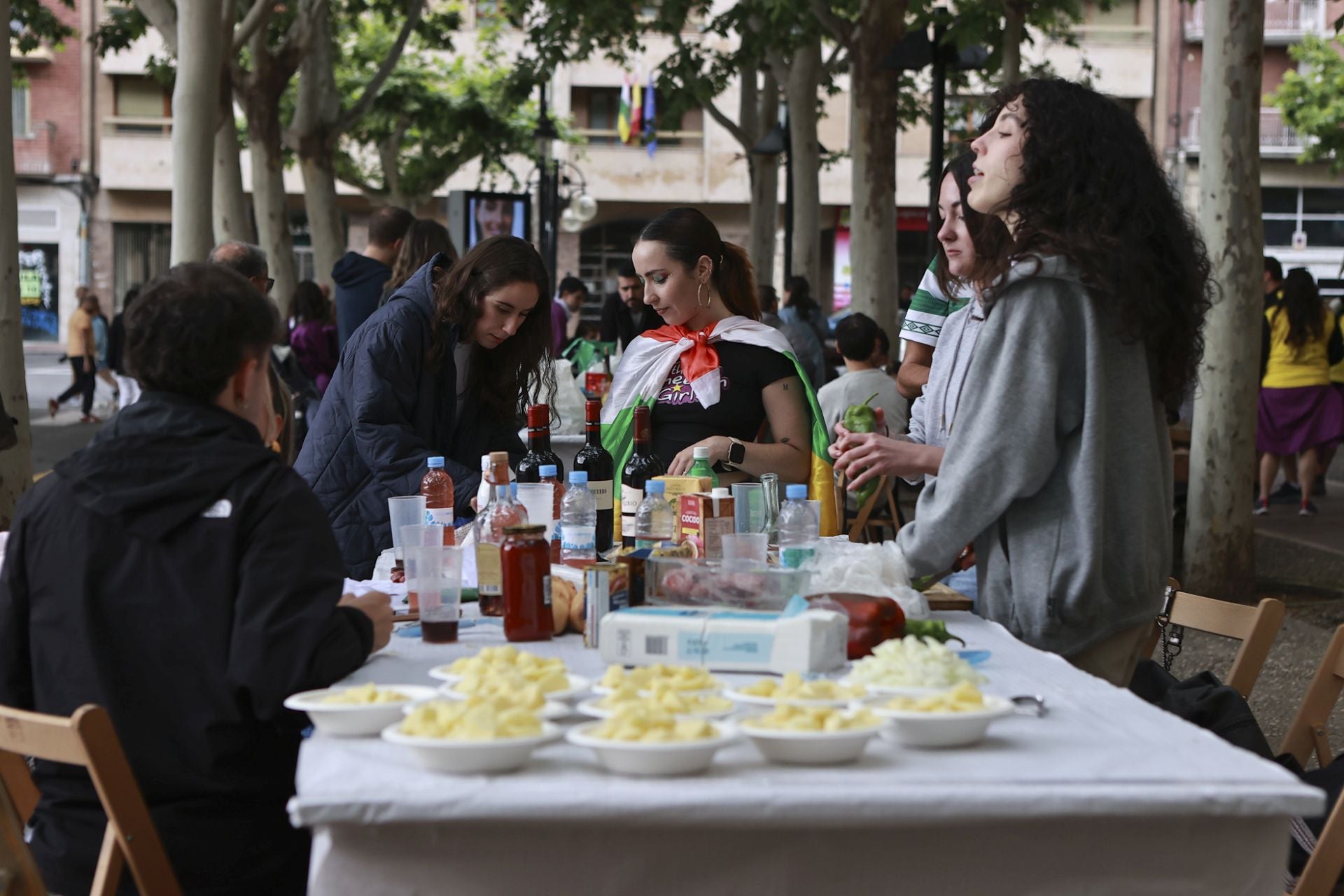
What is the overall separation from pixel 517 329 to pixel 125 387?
17375 millimetres

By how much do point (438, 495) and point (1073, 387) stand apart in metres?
1.82

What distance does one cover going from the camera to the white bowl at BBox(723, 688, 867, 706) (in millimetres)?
2344

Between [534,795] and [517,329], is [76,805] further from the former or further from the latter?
[517,329]

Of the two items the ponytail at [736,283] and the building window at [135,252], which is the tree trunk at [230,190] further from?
the building window at [135,252]

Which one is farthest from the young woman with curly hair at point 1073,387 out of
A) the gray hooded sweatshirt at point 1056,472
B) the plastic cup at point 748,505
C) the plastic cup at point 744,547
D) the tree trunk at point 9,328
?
the tree trunk at point 9,328

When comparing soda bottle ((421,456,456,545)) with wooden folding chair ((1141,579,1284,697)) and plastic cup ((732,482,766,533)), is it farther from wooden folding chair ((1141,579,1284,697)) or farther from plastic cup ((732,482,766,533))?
wooden folding chair ((1141,579,1284,697))

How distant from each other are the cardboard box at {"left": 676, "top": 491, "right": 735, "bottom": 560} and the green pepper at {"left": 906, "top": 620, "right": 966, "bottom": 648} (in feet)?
2.54

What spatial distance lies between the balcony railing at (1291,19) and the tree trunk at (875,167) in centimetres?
3129

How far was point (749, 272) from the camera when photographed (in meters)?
5.19

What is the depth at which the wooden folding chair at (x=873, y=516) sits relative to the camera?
8.02 m

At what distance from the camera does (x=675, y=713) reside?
2.29m

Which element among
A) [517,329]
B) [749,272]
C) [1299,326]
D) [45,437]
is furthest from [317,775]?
[45,437]

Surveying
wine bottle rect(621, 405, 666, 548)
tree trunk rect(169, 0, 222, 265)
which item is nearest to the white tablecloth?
wine bottle rect(621, 405, 666, 548)

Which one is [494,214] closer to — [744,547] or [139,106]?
[744,547]
